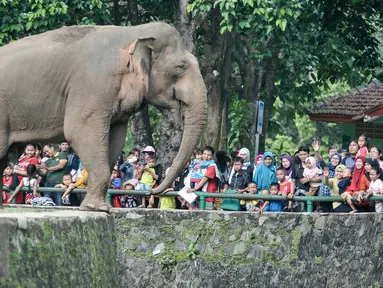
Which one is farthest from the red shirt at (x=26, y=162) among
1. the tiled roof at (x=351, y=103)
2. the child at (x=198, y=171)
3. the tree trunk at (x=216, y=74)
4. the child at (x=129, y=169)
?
the tiled roof at (x=351, y=103)

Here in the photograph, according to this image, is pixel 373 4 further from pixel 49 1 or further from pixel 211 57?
pixel 49 1

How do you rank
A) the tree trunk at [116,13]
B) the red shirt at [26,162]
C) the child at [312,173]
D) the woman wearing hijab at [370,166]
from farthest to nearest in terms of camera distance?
the tree trunk at [116,13]
the red shirt at [26,162]
the child at [312,173]
the woman wearing hijab at [370,166]

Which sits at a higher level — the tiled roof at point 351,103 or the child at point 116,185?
the tiled roof at point 351,103

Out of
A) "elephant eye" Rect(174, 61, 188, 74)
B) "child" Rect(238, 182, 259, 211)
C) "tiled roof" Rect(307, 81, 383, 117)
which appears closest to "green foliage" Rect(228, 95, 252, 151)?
"tiled roof" Rect(307, 81, 383, 117)

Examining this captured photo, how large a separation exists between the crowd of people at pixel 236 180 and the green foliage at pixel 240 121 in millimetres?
8063

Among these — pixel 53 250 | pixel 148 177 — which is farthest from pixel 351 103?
pixel 53 250

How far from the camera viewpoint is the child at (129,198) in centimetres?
1859

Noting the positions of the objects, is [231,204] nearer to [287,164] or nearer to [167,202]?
[167,202]

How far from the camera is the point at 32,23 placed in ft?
72.5

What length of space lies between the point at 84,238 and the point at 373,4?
52.9 ft

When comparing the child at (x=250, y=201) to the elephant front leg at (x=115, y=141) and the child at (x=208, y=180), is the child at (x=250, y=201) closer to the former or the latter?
the child at (x=208, y=180)

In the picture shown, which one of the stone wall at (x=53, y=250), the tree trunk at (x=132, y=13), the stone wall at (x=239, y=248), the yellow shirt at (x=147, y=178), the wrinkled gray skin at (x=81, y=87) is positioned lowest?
the stone wall at (x=239, y=248)

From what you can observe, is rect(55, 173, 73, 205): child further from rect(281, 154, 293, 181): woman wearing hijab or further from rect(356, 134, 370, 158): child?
rect(356, 134, 370, 158): child

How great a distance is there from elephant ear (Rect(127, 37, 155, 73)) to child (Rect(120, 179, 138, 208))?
5991mm
